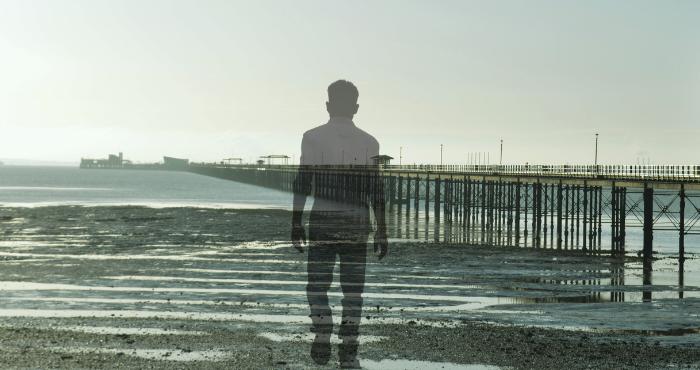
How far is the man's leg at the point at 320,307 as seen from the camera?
13.4 metres

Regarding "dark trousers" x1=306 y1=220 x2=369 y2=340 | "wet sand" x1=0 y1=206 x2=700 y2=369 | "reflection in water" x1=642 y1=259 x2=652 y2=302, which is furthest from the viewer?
"reflection in water" x1=642 y1=259 x2=652 y2=302

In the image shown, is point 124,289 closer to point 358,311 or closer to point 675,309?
point 358,311

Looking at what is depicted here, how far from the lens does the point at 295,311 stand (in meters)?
17.3

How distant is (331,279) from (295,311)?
15.0ft

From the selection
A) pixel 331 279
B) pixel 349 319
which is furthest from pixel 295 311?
pixel 331 279

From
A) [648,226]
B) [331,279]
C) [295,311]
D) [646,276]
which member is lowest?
[646,276]

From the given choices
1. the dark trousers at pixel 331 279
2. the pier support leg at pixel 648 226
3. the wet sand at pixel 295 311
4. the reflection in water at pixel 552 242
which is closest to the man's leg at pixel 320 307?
the dark trousers at pixel 331 279

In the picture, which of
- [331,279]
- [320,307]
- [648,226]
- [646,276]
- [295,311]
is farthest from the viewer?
[648,226]

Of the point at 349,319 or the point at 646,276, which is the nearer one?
the point at 349,319

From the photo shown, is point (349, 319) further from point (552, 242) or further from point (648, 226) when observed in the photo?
point (552, 242)

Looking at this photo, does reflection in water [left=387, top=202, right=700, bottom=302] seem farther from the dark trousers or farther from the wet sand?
the dark trousers

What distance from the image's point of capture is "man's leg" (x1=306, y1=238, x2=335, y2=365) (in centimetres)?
1342

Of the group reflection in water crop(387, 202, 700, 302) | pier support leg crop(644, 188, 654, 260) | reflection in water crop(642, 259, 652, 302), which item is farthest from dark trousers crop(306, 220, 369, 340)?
pier support leg crop(644, 188, 654, 260)

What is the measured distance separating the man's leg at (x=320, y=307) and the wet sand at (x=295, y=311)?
0.97 feet
